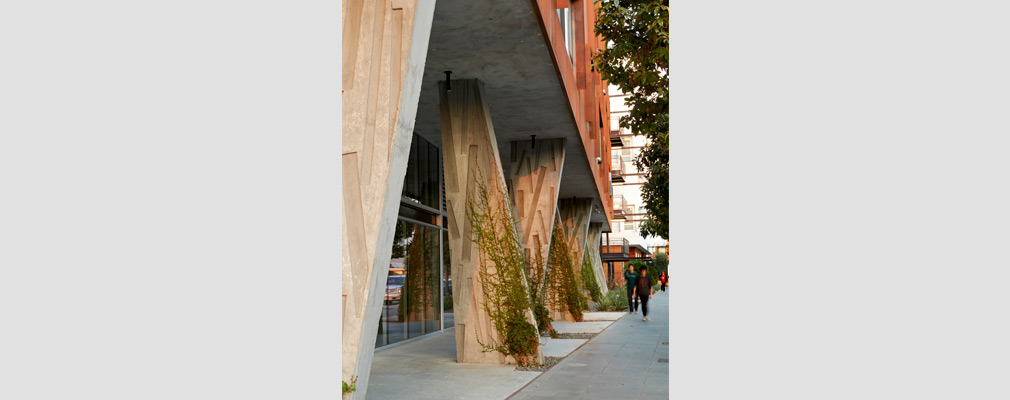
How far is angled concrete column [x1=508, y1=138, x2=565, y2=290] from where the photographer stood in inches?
600

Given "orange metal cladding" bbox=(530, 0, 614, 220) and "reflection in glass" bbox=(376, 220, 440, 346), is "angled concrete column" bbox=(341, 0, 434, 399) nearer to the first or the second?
"orange metal cladding" bbox=(530, 0, 614, 220)

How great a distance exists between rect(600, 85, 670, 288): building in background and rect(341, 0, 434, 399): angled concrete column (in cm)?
4832

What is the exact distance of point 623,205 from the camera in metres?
60.0

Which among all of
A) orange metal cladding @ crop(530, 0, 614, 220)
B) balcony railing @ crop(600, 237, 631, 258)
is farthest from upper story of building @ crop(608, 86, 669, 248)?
orange metal cladding @ crop(530, 0, 614, 220)

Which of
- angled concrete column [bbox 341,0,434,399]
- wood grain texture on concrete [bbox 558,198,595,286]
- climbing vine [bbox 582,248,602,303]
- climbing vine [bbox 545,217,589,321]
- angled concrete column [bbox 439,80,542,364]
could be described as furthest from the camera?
wood grain texture on concrete [bbox 558,198,595,286]

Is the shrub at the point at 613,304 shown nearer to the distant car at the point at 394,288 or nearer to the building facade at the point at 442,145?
the building facade at the point at 442,145

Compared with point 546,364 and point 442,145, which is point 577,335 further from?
point 442,145

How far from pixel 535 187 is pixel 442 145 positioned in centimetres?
478

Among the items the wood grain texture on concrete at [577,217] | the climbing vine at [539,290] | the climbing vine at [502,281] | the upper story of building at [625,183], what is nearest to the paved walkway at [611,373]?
the climbing vine at [502,281]

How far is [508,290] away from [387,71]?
5429mm

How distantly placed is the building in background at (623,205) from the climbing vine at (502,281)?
43101 millimetres

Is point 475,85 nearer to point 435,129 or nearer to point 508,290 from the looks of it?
point 508,290

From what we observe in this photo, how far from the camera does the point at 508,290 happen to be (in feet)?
33.5

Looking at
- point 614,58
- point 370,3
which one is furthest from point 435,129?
point 370,3
